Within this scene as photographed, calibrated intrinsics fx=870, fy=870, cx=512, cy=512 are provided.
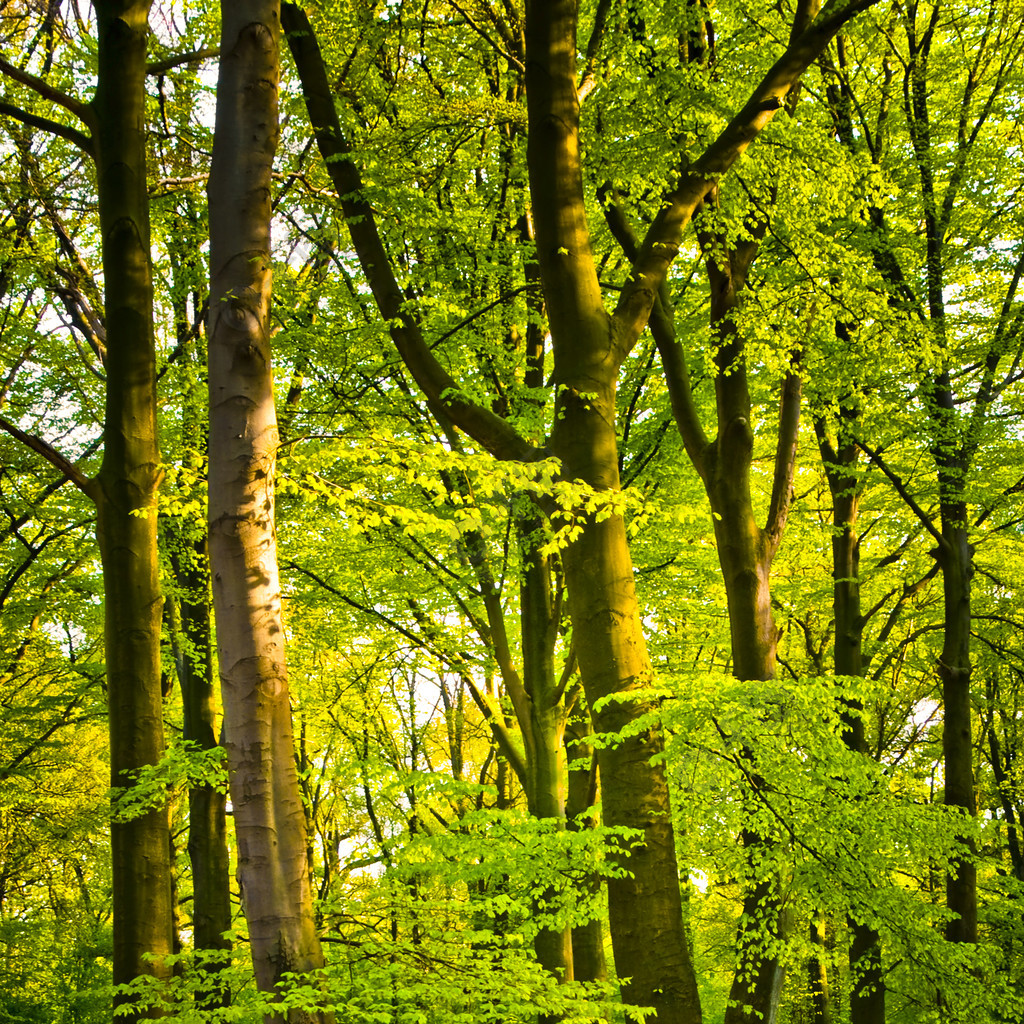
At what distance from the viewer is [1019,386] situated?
38.9 ft

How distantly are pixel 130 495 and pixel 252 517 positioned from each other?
7.99 ft

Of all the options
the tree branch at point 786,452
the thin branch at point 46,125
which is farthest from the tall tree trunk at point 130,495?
the tree branch at point 786,452

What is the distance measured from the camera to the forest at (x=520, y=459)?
13.9 feet

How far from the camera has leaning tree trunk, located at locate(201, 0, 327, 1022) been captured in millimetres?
3389

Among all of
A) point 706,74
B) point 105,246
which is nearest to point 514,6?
point 706,74

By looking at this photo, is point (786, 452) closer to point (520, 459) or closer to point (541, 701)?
point (520, 459)

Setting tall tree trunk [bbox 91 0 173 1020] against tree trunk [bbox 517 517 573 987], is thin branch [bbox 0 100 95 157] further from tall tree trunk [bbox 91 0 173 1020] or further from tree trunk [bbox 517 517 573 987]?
tree trunk [bbox 517 517 573 987]

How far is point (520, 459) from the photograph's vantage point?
6.02 metres

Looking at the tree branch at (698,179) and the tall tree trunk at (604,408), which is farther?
the tree branch at (698,179)

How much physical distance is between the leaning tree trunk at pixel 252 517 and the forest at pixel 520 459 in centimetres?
2

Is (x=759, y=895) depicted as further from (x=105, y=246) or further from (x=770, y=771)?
(x=105, y=246)

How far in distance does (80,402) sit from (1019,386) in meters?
12.9

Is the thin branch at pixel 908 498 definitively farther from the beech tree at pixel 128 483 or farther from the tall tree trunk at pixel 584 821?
the beech tree at pixel 128 483

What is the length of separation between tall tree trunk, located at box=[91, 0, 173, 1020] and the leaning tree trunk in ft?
5.80
